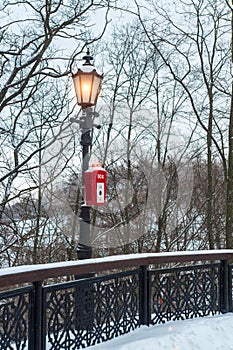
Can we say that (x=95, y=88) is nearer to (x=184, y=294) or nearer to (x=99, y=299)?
(x=99, y=299)

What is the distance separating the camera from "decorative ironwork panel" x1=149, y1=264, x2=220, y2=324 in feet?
16.2

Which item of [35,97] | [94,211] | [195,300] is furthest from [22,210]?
[195,300]

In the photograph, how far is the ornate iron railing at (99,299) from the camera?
344 centimetres

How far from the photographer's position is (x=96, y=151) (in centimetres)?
1487

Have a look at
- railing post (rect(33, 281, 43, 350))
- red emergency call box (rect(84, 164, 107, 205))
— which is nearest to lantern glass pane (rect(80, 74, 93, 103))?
red emergency call box (rect(84, 164, 107, 205))

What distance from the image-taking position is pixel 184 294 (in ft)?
17.0

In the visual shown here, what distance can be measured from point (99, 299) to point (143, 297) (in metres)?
0.68

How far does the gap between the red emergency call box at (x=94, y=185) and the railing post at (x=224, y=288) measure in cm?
196

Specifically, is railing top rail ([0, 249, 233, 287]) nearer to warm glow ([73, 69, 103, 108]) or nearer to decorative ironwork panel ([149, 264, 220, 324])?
decorative ironwork panel ([149, 264, 220, 324])

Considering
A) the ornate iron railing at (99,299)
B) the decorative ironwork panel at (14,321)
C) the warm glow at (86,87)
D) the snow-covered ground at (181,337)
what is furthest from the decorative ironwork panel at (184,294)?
the warm glow at (86,87)

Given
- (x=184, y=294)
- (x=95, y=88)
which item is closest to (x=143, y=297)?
A: (x=184, y=294)

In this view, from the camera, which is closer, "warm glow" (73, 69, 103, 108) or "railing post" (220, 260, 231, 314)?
"warm glow" (73, 69, 103, 108)

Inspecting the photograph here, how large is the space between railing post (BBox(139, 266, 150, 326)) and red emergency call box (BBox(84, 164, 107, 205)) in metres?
1.04

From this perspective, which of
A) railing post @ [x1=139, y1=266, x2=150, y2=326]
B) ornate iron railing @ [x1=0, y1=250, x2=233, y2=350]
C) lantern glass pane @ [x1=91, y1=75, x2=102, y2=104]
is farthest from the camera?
lantern glass pane @ [x1=91, y1=75, x2=102, y2=104]
